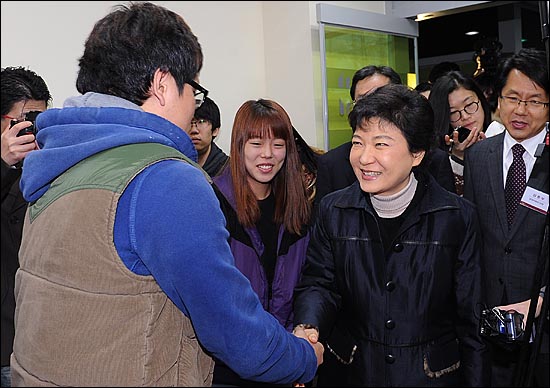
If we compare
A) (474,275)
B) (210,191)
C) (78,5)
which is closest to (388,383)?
(474,275)

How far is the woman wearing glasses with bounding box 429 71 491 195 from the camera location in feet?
3.47

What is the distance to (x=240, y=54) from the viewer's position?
3.21 feet

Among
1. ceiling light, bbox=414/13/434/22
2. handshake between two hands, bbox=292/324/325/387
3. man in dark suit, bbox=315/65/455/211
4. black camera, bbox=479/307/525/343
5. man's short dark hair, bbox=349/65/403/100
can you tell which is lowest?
handshake between two hands, bbox=292/324/325/387

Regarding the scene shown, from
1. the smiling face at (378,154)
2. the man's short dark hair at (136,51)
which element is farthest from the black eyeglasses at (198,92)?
the smiling face at (378,154)

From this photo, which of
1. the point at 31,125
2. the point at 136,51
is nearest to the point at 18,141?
the point at 31,125

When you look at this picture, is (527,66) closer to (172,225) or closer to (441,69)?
(441,69)

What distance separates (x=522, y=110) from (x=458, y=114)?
0.52 feet

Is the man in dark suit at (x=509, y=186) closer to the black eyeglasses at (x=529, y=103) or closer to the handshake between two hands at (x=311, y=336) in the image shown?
the black eyeglasses at (x=529, y=103)

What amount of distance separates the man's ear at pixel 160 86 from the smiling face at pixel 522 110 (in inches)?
22.8

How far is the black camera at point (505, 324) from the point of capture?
2.45 feet

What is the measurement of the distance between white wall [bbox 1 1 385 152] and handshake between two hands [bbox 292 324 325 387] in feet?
0.96

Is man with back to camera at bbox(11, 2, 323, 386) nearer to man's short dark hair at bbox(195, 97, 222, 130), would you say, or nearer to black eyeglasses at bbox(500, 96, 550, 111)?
man's short dark hair at bbox(195, 97, 222, 130)

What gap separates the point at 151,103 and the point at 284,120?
320mm

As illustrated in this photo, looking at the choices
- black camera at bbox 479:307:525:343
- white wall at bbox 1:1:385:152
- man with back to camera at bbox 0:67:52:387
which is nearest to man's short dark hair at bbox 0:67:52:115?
man with back to camera at bbox 0:67:52:387
